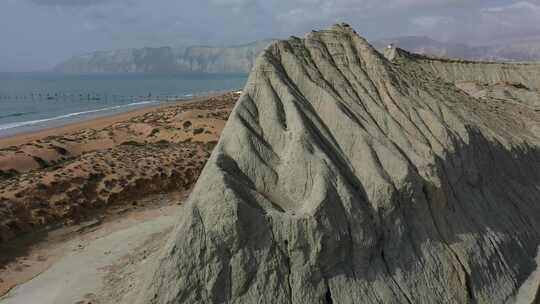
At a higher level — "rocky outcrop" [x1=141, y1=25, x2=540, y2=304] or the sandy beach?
"rocky outcrop" [x1=141, y1=25, x2=540, y2=304]

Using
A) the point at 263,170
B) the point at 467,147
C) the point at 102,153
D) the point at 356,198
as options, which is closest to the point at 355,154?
the point at 356,198

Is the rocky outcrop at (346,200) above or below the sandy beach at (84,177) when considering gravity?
above

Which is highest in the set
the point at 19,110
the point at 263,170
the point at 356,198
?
the point at 263,170

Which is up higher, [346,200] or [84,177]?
[346,200]

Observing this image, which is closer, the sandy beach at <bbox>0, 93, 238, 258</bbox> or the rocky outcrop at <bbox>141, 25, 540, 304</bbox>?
the rocky outcrop at <bbox>141, 25, 540, 304</bbox>

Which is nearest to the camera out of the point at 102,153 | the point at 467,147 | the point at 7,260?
the point at 467,147

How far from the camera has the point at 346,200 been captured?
11.4 m

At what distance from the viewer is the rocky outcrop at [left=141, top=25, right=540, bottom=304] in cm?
1030

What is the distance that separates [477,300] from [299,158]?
19.9 ft

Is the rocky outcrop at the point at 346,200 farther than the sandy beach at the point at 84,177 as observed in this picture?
No

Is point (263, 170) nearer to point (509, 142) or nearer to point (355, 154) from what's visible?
point (355, 154)

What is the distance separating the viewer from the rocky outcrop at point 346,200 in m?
10.3

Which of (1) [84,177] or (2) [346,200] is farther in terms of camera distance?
(1) [84,177]

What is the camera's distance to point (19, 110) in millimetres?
89375
